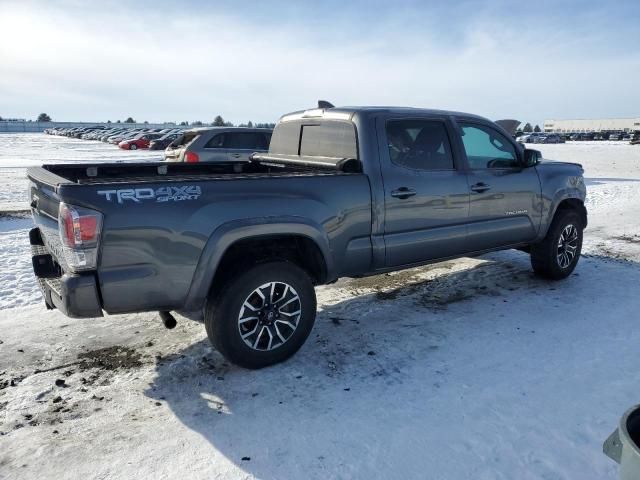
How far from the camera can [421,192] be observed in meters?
4.46

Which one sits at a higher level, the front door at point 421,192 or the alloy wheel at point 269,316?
the front door at point 421,192

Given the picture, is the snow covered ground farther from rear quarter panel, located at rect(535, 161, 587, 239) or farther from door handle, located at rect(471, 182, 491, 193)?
door handle, located at rect(471, 182, 491, 193)

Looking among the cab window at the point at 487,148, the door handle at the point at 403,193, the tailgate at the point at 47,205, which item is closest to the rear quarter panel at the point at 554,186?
the cab window at the point at 487,148

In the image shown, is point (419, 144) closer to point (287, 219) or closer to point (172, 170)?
point (287, 219)

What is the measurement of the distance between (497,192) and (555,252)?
1.25 meters

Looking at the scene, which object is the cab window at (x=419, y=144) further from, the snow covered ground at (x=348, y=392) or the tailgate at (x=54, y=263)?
the tailgate at (x=54, y=263)

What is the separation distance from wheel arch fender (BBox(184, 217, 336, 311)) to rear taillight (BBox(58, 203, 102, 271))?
663 millimetres

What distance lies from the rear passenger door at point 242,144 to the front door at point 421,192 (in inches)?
268

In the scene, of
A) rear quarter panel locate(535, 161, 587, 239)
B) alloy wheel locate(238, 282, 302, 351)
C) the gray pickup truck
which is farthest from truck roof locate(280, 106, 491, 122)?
alloy wheel locate(238, 282, 302, 351)

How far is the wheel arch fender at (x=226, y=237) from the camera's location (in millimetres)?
3393

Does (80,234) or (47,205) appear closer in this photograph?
(80,234)

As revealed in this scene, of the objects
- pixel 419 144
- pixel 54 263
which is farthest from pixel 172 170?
pixel 419 144

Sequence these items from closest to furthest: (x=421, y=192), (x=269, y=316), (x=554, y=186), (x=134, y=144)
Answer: (x=269, y=316) < (x=421, y=192) < (x=554, y=186) < (x=134, y=144)

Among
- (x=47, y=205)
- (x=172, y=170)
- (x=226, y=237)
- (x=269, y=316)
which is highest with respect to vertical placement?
(x=172, y=170)
